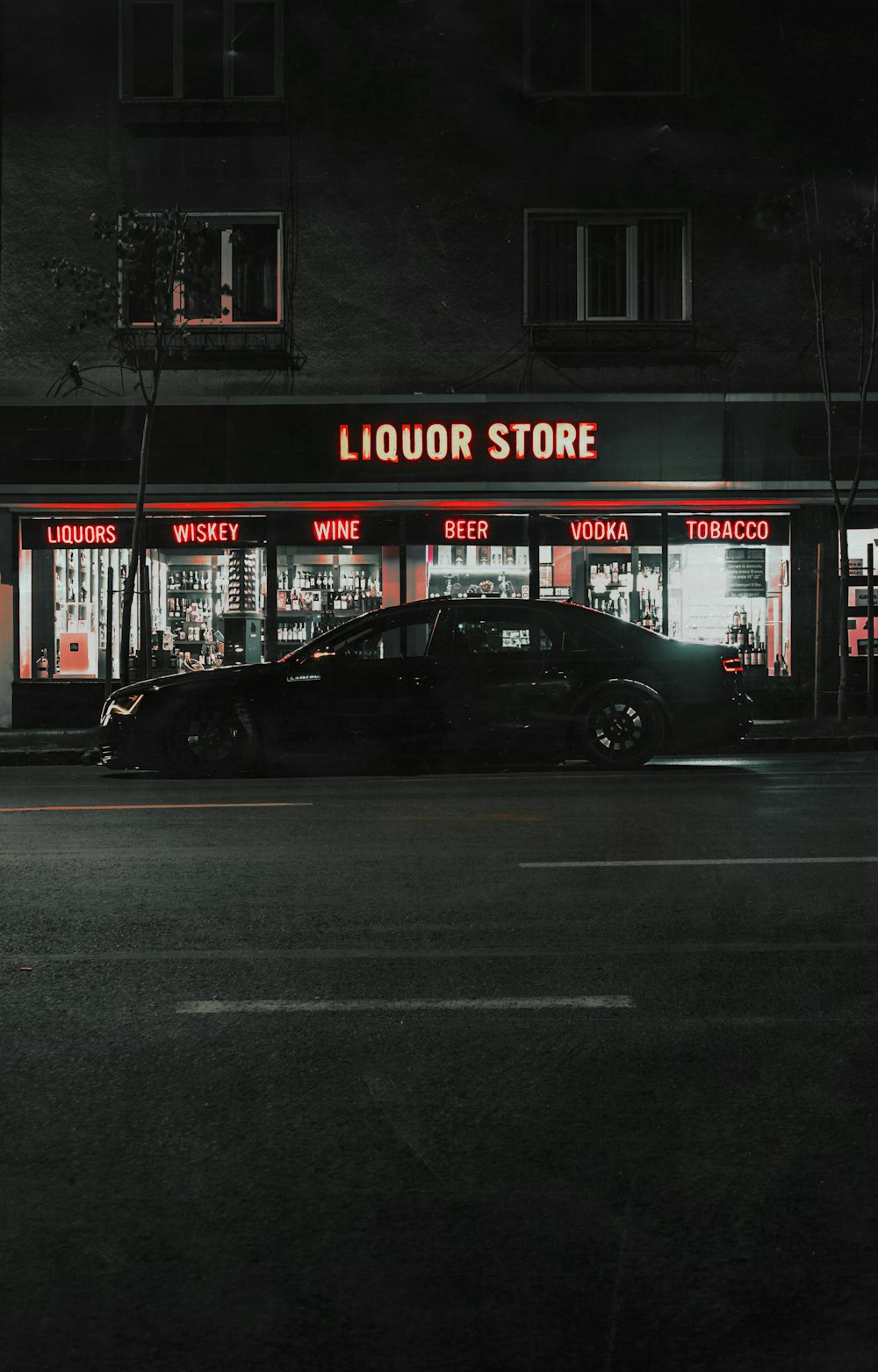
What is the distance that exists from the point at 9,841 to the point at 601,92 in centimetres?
1561

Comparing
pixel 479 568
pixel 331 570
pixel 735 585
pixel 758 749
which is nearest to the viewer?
pixel 758 749

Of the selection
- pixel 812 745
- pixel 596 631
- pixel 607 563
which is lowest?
pixel 812 745

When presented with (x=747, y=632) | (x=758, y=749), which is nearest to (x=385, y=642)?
(x=758, y=749)

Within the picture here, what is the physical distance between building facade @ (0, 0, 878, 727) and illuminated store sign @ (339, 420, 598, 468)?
566mm

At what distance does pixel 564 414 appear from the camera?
21.1 metres

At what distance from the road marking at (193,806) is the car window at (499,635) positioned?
3.24m

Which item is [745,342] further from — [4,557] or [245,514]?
[4,557]

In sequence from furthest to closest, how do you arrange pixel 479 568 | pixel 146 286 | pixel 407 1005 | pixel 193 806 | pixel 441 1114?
pixel 479 568
pixel 146 286
pixel 193 806
pixel 407 1005
pixel 441 1114

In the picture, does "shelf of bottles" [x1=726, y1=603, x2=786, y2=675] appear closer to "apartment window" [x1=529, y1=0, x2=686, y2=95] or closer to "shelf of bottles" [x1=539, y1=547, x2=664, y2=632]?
"shelf of bottles" [x1=539, y1=547, x2=664, y2=632]

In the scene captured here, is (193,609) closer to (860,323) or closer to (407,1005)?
(860,323)

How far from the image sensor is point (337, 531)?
21547 millimetres

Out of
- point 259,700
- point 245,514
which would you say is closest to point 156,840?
point 259,700

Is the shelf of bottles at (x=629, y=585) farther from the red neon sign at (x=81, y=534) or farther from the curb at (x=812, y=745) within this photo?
the red neon sign at (x=81, y=534)

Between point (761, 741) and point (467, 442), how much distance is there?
6.07m
